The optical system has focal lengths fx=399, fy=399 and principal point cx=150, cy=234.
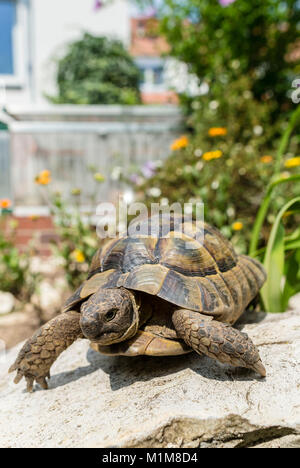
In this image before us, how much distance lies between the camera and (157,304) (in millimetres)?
1585

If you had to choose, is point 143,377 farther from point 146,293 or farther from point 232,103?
point 232,103

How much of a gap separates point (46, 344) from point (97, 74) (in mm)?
5463

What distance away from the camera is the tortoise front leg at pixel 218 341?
1.37m

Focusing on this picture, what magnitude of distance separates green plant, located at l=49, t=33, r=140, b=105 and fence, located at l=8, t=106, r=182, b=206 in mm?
1135

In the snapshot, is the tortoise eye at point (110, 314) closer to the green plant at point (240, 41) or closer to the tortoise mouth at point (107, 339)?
the tortoise mouth at point (107, 339)

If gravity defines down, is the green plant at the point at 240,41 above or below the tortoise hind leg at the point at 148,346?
above

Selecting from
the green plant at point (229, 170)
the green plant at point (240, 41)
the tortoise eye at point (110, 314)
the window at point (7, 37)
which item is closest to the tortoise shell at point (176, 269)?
the tortoise eye at point (110, 314)

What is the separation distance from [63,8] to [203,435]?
315 inches

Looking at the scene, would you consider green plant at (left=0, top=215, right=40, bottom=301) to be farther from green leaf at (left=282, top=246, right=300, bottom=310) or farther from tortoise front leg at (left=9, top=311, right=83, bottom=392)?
green leaf at (left=282, top=246, right=300, bottom=310)

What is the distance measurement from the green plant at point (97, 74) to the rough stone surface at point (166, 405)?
16.5 feet

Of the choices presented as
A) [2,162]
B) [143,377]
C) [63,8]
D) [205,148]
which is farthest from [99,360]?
[63,8]

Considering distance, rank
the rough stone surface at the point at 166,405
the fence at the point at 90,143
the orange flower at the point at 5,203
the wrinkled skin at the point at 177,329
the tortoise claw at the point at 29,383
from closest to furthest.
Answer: the rough stone surface at the point at 166,405 → the wrinkled skin at the point at 177,329 → the tortoise claw at the point at 29,383 → the orange flower at the point at 5,203 → the fence at the point at 90,143

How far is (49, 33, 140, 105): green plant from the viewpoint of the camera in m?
6.05

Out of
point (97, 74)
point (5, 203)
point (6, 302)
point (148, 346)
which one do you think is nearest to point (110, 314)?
point (148, 346)
